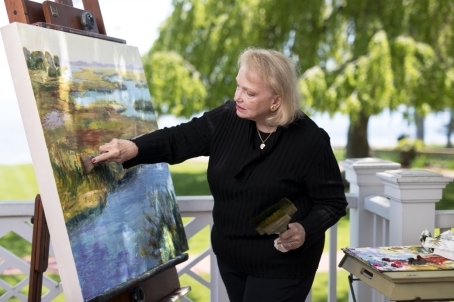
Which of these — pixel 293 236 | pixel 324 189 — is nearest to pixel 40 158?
pixel 293 236

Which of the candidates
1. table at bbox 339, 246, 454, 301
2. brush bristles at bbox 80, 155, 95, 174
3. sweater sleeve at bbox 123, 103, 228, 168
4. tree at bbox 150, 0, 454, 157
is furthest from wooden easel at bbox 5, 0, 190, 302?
tree at bbox 150, 0, 454, 157

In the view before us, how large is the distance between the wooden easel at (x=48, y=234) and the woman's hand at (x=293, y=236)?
530 mm

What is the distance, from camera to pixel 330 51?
35.2 feet

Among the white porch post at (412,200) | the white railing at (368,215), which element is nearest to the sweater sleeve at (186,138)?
the white railing at (368,215)

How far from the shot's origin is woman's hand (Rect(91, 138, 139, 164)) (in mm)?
2154

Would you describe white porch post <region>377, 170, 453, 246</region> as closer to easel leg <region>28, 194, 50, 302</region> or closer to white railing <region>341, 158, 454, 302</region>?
white railing <region>341, 158, 454, 302</region>

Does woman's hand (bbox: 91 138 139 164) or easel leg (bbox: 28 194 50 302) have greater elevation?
woman's hand (bbox: 91 138 139 164)

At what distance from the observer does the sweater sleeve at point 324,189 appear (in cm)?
216

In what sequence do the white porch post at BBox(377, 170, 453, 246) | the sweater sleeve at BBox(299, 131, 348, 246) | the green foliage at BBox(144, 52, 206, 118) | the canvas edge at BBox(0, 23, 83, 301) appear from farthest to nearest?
the green foliage at BBox(144, 52, 206, 118), the white porch post at BBox(377, 170, 453, 246), the sweater sleeve at BBox(299, 131, 348, 246), the canvas edge at BBox(0, 23, 83, 301)

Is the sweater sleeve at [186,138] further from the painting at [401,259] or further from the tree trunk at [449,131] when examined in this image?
the tree trunk at [449,131]

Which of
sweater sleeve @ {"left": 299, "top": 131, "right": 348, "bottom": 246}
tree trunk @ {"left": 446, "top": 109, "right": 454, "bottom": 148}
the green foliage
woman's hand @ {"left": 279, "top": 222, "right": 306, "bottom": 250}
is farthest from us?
tree trunk @ {"left": 446, "top": 109, "right": 454, "bottom": 148}

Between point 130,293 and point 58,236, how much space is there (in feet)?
A: 1.37

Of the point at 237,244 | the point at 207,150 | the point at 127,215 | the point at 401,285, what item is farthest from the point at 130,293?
the point at 401,285

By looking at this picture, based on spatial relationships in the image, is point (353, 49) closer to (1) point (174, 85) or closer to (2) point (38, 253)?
(1) point (174, 85)
